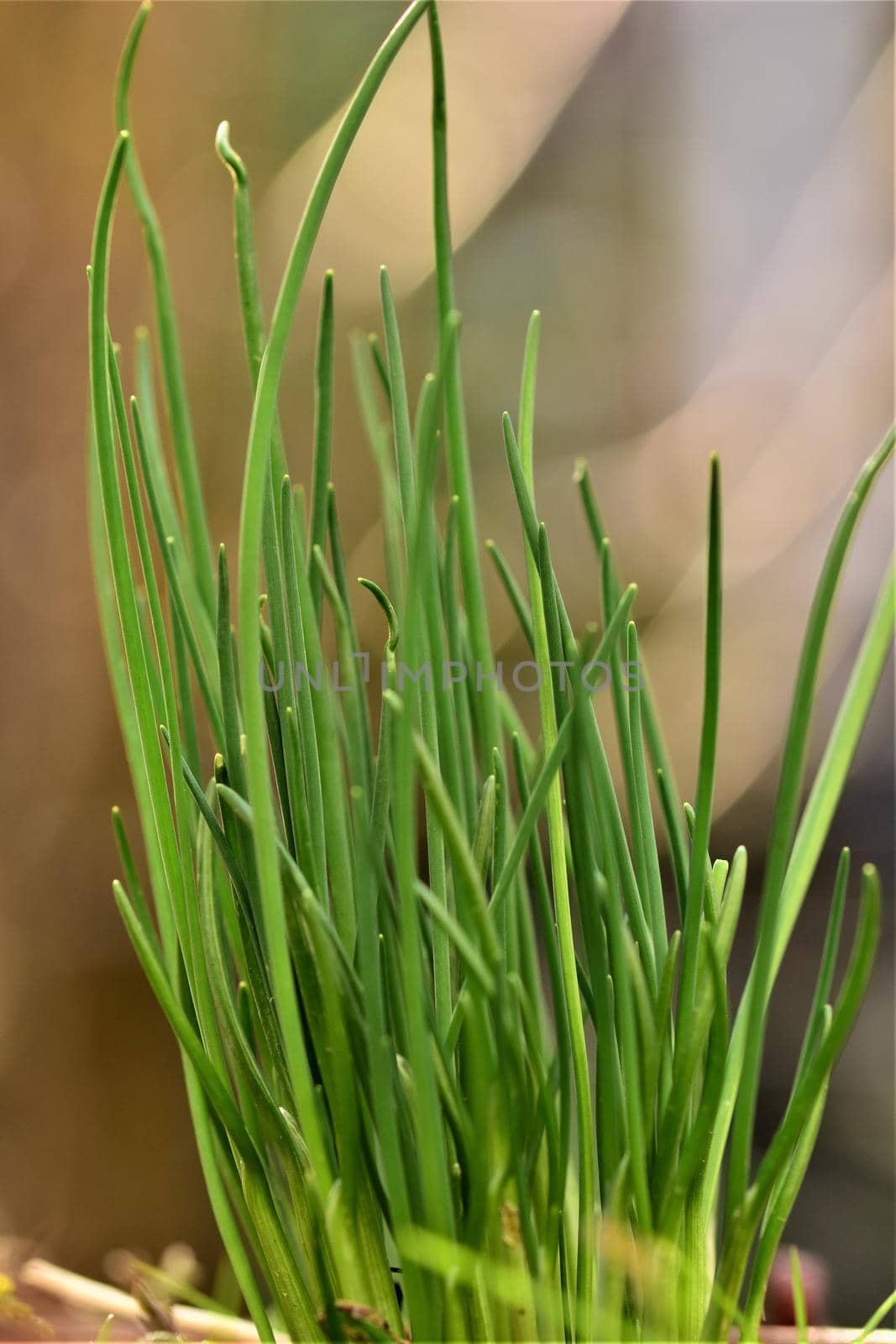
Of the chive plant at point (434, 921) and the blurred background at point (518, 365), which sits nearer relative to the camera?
the chive plant at point (434, 921)

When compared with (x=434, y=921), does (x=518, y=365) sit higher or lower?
higher

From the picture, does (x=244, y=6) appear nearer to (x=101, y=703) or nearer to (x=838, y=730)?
(x=101, y=703)

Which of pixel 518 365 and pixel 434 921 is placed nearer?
pixel 434 921

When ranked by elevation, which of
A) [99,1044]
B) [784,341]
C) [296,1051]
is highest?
[784,341]

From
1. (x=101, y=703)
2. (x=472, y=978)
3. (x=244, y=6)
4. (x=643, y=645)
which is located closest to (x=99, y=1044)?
(x=101, y=703)

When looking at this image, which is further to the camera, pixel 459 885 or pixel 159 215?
pixel 159 215
